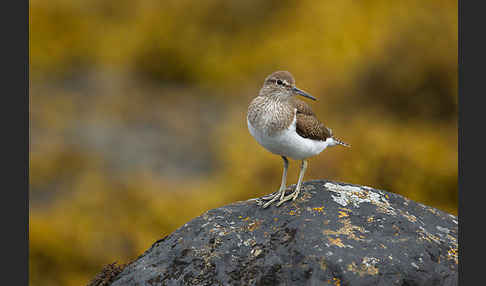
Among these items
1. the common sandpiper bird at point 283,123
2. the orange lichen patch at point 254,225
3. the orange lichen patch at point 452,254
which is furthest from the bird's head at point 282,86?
the orange lichen patch at point 452,254

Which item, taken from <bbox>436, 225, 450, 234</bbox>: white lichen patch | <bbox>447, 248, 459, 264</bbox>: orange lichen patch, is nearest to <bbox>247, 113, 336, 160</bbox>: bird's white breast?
<bbox>436, 225, 450, 234</bbox>: white lichen patch

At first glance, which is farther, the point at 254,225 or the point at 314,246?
the point at 254,225

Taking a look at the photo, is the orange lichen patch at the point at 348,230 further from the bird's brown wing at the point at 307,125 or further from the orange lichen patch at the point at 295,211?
the bird's brown wing at the point at 307,125

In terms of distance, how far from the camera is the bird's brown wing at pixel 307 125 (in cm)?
441

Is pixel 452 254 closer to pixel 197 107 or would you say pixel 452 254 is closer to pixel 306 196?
pixel 306 196

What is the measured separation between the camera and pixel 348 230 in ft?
12.9

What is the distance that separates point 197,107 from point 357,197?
4855mm

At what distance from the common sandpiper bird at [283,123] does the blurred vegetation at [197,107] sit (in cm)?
270

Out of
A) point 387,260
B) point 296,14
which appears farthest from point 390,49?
point 387,260

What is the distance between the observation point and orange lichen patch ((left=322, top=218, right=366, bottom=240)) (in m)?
3.88

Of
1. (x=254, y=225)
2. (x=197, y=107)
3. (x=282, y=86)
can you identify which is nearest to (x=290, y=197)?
(x=254, y=225)

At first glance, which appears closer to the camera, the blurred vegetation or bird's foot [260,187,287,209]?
bird's foot [260,187,287,209]

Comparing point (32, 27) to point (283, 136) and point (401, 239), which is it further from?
point (401, 239)

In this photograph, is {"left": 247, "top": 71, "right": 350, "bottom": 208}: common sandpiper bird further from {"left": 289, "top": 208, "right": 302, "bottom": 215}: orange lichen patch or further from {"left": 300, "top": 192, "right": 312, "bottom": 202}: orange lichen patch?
{"left": 289, "top": 208, "right": 302, "bottom": 215}: orange lichen patch
